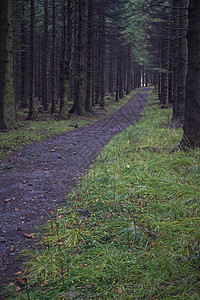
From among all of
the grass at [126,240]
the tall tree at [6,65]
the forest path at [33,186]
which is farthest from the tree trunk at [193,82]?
the tall tree at [6,65]

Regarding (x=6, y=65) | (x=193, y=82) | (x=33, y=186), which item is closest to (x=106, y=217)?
(x=33, y=186)

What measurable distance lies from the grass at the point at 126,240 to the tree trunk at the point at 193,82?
1.06 meters

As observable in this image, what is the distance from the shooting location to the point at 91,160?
24.1 feet

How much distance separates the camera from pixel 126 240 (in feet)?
10.6

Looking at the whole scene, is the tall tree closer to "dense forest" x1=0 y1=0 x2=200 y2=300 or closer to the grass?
"dense forest" x1=0 y1=0 x2=200 y2=300

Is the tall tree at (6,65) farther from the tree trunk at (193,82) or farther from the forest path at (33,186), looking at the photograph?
the tree trunk at (193,82)

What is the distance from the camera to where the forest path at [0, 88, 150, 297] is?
3.29m

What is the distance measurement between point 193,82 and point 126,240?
190 inches

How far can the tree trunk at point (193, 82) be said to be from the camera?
621 centimetres

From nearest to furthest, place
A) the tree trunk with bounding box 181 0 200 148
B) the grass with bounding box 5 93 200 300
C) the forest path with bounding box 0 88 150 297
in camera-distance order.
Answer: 1. the grass with bounding box 5 93 200 300
2. the forest path with bounding box 0 88 150 297
3. the tree trunk with bounding box 181 0 200 148

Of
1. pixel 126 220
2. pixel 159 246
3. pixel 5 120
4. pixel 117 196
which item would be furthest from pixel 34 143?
pixel 159 246

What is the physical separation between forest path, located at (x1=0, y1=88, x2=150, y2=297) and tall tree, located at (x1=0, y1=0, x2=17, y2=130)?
2470 mm

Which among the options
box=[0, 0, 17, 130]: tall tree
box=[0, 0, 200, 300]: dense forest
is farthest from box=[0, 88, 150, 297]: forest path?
box=[0, 0, 17, 130]: tall tree

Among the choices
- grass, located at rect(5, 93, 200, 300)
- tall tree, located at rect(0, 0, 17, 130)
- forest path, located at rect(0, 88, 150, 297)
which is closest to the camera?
grass, located at rect(5, 93, 200, 300)
